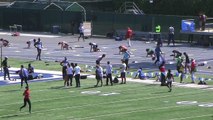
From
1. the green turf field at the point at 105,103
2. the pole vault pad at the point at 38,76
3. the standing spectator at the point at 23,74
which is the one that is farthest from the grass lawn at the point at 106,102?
the pole vault pad at the point at 38,76

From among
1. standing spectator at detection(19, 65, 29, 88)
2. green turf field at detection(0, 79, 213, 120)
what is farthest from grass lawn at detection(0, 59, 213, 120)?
standing spectator at detection(19, 65, 29, 88)

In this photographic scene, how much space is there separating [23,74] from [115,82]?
17.1 ft

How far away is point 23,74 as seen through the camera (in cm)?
4041

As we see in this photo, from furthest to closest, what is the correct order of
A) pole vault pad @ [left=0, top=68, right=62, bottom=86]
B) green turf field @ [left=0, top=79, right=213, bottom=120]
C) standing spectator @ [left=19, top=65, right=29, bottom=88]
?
1. pole vault pad @ [left=0, top=68, right=62, bottom=86]
2. standing spectator @ [left=19, top=65, right=29, bottom=88]
3. green turf field @ [left=0, top=79, right=213, bottom=120]

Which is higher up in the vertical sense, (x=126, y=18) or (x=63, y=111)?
(x=126, y=18)

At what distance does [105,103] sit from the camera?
3419 centimetres

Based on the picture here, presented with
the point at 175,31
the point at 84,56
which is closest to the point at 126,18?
→ the point at 175,31

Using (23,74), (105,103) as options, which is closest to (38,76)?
(23,74)

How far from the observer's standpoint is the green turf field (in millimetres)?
30719

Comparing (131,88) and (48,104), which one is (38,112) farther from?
(131,88)

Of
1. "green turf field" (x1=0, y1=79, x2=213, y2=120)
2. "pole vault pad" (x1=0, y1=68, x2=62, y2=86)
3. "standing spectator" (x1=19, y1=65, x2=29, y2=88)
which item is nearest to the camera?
"green turf field" (x1=0, y1=79, x2=213, y2=120)

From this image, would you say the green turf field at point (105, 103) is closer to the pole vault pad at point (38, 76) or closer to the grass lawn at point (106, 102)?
the grass lawn at point (106, 102)

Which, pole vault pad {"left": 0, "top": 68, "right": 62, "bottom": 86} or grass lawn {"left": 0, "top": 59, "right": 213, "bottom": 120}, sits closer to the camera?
grass lawn {"left": 0, "top": 59, "right": 213, "bottom": 120}

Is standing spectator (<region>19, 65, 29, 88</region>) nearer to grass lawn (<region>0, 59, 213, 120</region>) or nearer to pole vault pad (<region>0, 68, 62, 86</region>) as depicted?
grass lawn (<region>0, 59, 213, 120</region>)
